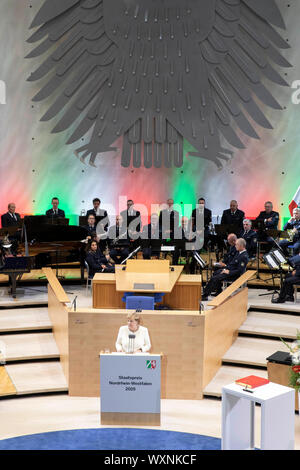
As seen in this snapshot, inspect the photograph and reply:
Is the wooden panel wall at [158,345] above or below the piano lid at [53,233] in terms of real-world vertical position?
below

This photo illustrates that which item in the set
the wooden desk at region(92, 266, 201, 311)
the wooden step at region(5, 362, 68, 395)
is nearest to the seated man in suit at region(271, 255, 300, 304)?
the wooden desk at region(92, 266, 201, 311)

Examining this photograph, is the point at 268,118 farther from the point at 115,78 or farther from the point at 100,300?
the point at 100,300

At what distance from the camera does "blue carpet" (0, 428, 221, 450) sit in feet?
Result: 21.3

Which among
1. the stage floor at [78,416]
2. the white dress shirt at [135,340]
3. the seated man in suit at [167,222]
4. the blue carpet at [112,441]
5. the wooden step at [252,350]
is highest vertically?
the seated man in suit at [167,222]

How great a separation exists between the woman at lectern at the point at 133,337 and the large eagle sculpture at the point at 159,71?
725cm

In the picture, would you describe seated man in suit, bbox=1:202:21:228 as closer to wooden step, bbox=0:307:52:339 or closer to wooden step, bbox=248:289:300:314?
wooden step, bbox=0:307:52:339

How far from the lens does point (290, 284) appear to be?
10.4 meters

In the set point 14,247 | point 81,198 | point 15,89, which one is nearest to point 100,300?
point 14,247

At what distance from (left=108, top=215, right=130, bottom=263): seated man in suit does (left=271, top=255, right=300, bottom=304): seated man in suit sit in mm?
3073

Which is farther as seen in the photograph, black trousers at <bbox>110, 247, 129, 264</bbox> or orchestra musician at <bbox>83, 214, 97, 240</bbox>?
black trousers at <bbox>110, 247, 129, 264</bbox>

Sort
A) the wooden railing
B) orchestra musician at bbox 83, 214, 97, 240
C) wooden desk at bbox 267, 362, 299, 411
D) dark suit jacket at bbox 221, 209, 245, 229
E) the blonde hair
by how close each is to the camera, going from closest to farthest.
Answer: the blonde hair, wooden desk at bbox 267, 362, 299, 411, the wooden railing, orchestra musician at bbox 83, 214, 97, 240, dark suit jacket at bbox 221, 209, 245, 229

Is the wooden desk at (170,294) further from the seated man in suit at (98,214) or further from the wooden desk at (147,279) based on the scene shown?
the seated man in suit at (98,214)

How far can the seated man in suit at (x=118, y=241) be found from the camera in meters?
11.7

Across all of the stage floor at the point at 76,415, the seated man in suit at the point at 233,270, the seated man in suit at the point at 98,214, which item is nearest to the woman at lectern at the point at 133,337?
the stage floor at the point at 76,415
